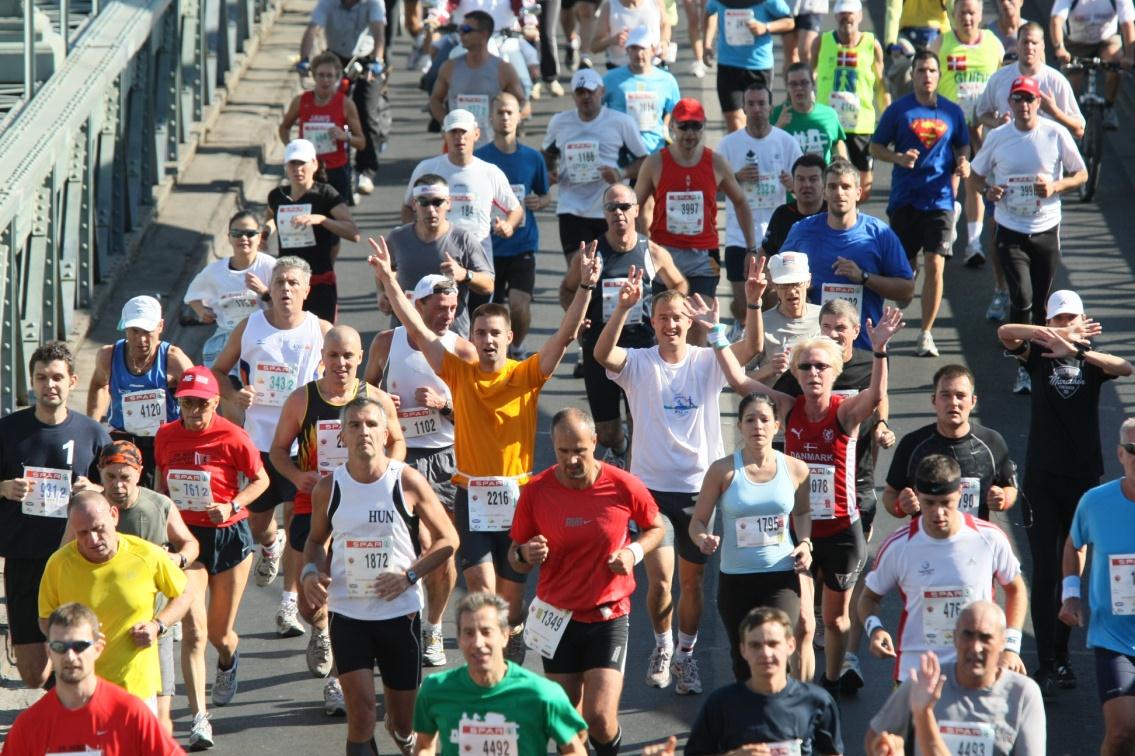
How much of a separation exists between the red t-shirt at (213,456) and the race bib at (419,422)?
939 mm

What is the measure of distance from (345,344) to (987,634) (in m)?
3.94

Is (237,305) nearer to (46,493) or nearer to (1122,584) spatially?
(46,493)

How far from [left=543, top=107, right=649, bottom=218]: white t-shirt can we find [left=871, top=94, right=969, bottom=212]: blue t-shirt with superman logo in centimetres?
182

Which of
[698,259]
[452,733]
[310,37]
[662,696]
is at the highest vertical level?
[310,37]

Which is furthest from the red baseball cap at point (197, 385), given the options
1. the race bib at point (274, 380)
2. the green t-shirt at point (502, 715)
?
the green t-shirt at point (502, 715)

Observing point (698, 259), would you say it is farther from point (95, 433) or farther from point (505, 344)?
point (95, 433)

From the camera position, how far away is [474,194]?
547 inches

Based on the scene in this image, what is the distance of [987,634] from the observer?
7934 mm

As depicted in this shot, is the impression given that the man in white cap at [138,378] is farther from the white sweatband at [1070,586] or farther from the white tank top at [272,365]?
the white sweatband at [1070,586]

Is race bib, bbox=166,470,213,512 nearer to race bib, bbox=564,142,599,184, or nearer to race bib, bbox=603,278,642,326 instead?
race bib, bbox=603,278,642,326

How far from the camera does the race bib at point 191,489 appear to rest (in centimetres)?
1042

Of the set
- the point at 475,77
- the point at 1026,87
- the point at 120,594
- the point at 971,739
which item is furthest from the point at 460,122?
the point at 971,739

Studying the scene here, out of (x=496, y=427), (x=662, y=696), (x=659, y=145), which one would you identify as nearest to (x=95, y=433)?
(x=496, y=427)

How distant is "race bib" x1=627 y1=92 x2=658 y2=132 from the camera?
1605cm
